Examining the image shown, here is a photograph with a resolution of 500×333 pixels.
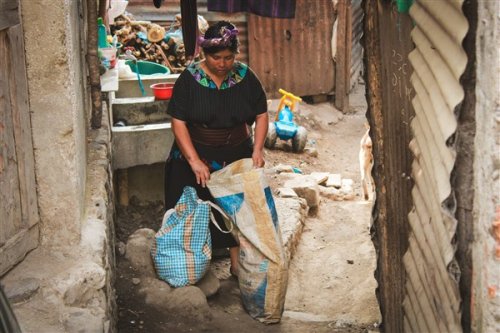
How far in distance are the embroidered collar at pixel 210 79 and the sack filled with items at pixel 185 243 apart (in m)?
0.75

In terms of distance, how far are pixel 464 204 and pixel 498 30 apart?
2.41 ft

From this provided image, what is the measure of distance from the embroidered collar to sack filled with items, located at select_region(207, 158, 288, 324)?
0.60 meters

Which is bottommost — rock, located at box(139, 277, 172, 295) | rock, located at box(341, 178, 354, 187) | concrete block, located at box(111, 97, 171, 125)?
rock, located at box(341, 178, 354, 187)

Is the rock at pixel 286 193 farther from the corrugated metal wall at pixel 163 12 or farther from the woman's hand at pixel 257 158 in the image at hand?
the corrugated metal wall at pixel 163 12

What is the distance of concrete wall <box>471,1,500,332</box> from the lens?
8.62ft

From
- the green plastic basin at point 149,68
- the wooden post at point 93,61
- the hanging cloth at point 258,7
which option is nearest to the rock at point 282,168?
the green plastic basin at point 149,68

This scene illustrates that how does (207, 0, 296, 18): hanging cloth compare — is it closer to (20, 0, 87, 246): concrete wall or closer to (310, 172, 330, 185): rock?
(20, 0, 87, 246): concrete wall

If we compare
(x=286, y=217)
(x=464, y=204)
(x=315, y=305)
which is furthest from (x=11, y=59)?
(x=286, y=217)

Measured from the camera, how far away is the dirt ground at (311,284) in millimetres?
5082

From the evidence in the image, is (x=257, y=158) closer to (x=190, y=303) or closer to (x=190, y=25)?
(x=190, y=303)

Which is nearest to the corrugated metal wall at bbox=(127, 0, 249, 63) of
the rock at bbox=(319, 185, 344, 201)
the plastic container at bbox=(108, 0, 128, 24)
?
the plastic container at bbox=(108, 0, 128, 24)

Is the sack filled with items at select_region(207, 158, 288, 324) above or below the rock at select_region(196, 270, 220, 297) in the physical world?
above

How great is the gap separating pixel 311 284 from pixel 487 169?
3.95 m

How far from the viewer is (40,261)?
407cm
